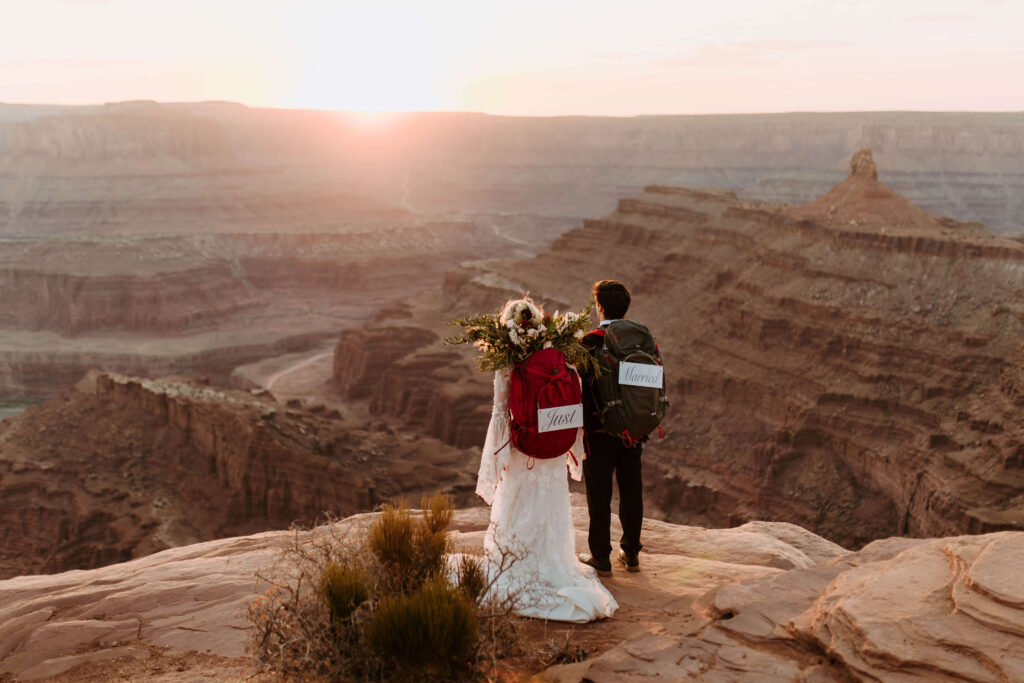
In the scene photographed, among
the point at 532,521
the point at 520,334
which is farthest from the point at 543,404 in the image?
the point at 532,521

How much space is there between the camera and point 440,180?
5236 inches

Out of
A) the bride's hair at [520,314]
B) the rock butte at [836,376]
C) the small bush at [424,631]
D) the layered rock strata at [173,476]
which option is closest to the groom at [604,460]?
the bride's hair at [520,314]

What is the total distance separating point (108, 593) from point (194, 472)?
17189 millimetres

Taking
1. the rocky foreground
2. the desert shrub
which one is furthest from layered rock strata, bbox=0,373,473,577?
the desert shrub

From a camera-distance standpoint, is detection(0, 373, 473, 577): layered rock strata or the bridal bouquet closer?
the bridal bouquet

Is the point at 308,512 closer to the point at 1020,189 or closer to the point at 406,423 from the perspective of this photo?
the point at 406,423

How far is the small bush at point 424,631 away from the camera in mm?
4457

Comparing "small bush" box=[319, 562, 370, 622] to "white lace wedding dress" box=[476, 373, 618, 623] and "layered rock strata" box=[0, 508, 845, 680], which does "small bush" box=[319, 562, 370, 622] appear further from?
"white lace wedding dress" box=[476, 373, 618, 623]

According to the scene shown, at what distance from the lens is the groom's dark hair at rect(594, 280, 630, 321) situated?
7.08 metres

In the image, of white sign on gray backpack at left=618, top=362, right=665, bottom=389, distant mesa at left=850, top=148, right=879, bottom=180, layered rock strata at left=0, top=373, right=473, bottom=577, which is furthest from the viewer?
distant mesa at left=850, top=148, right=879, bottom=180

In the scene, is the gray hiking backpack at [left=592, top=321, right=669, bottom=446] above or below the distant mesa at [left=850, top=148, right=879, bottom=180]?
below

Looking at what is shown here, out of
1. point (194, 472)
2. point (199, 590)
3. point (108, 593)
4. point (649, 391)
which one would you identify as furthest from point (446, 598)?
point (194, 472)

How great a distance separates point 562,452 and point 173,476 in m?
21.0

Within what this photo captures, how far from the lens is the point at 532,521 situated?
21.8 ft
